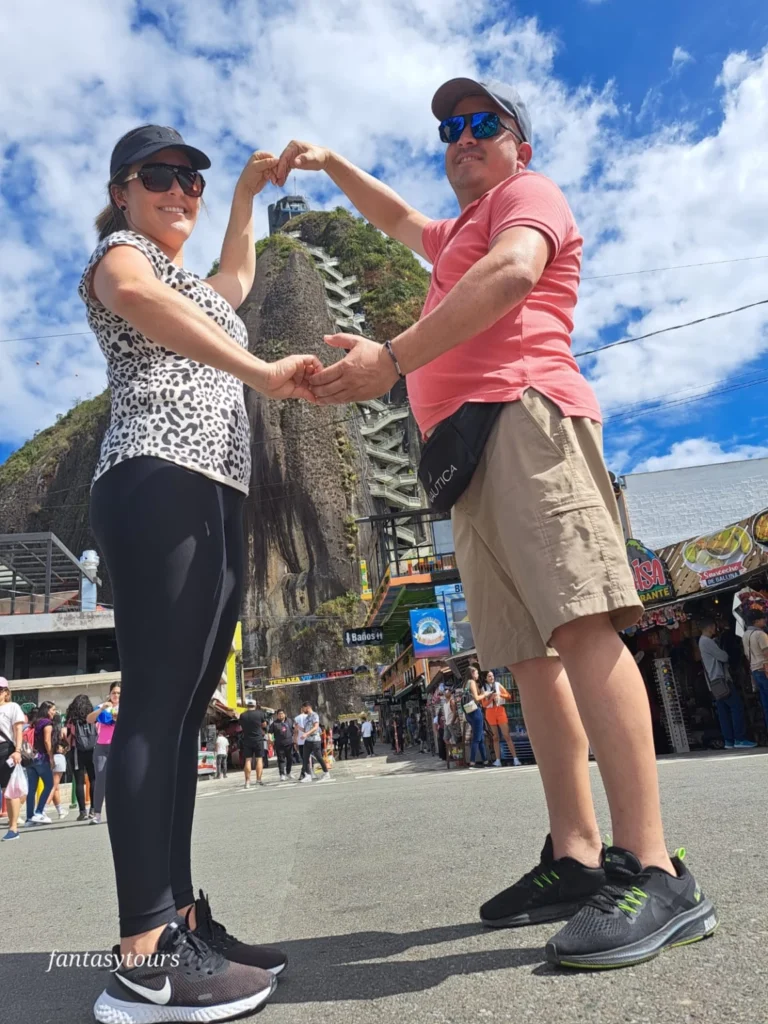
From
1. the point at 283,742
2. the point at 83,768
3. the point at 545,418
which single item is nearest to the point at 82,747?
the point at 83,768

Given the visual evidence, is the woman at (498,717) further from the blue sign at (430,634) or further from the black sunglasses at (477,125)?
the black sunglasses at (477,125)

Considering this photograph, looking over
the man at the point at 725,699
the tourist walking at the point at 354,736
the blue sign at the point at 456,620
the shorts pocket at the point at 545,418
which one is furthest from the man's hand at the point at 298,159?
the tourist walking at the point at 354,736

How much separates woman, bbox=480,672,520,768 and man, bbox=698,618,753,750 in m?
3.16

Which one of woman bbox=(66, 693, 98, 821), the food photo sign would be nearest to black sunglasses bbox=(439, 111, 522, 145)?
the food photo sign

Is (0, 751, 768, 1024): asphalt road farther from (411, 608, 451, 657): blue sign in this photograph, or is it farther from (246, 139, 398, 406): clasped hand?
(411, 608, 451, 657): blue sign

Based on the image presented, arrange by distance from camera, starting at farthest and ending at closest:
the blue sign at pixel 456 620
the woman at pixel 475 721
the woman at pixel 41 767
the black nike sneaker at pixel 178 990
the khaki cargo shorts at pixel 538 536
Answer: the blue sign at pixel 456 620 < the woman at pixel 475 721 < the woman at pixel 41 767 < the khaki cargo shorts at pixel 538 536 < the black nike sneaker at pixel 178 990

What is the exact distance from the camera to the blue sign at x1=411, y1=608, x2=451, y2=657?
20.1 meters

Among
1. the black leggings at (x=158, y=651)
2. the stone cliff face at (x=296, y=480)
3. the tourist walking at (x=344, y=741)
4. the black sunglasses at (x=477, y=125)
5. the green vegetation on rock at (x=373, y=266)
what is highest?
the green vegetation on rock at (x=373, y=266)

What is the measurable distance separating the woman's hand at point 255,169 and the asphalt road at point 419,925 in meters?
2.28

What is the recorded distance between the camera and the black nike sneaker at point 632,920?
51.5 inches

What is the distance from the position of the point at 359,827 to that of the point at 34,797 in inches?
312

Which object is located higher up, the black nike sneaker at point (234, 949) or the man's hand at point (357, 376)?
the man's hand at point (357, 376)

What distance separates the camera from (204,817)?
687cm

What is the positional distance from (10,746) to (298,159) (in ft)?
23.1
